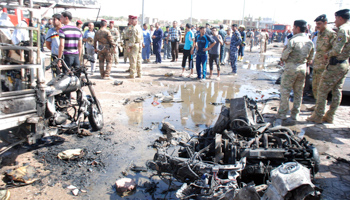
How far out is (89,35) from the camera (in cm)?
1020

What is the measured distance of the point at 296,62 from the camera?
5.67m

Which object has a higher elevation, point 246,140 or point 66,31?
point 66,31

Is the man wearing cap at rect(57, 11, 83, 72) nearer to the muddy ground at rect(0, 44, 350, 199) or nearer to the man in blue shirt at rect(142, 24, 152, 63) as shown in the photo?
the muddy ground at rect(0, 44, 350, 199)

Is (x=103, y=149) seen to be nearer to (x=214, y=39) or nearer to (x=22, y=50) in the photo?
(x=22, y=50)

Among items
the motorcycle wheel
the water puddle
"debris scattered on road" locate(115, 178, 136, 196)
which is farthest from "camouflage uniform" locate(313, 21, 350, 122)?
the motorcycle wheel

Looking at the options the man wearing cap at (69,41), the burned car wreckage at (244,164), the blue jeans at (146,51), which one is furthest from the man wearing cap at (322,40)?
the blue jeans at (146,51)

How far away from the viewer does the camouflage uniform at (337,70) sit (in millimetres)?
5406

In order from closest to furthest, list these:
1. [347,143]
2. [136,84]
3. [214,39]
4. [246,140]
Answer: [246,140] → [347,143] → [136,84] → [214,39]

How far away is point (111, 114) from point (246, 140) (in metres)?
3.66

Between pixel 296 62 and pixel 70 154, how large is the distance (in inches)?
195

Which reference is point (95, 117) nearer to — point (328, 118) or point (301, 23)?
point (301, 23)

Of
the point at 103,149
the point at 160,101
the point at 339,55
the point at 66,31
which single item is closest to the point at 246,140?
the point at 103,149

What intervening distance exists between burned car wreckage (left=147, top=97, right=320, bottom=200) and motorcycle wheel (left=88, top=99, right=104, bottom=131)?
1.77m

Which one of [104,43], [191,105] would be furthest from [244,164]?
[104,43]
